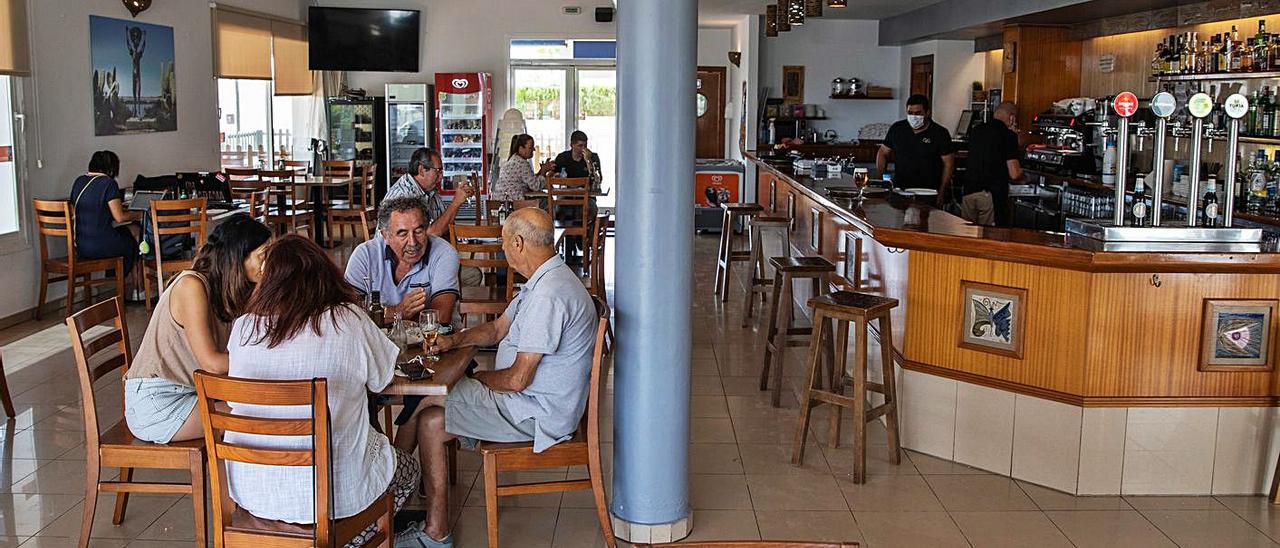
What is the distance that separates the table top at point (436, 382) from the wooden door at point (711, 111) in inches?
428

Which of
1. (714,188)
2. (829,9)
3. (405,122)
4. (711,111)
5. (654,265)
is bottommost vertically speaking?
(714,188)

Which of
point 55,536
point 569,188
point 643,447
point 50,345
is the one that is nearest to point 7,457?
point 55,536

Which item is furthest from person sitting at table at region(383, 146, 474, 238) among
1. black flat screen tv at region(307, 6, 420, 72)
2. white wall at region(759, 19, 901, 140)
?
white wall at region(759, 19, 901, 140)

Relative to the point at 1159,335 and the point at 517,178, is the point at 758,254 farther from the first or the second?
the point at 1159,335

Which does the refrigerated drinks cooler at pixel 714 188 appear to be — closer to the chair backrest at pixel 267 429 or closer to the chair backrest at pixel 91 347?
the chair backrest at pixel 91 347

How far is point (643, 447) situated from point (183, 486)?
1504mm

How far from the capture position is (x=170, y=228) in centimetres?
779

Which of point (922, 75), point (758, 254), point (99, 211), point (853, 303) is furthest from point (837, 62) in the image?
point (853, 303)

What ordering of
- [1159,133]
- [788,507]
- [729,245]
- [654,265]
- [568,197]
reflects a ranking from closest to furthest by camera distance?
[654,265]
[788,507]
[1159,133]
[729,245]
[568,197]

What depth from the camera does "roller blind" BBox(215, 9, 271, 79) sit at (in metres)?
11.4

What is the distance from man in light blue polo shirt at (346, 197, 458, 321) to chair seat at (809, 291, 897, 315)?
5.17 ft

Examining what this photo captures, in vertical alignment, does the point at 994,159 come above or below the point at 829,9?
below

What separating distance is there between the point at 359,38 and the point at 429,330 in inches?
428

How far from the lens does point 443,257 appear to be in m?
4.75
